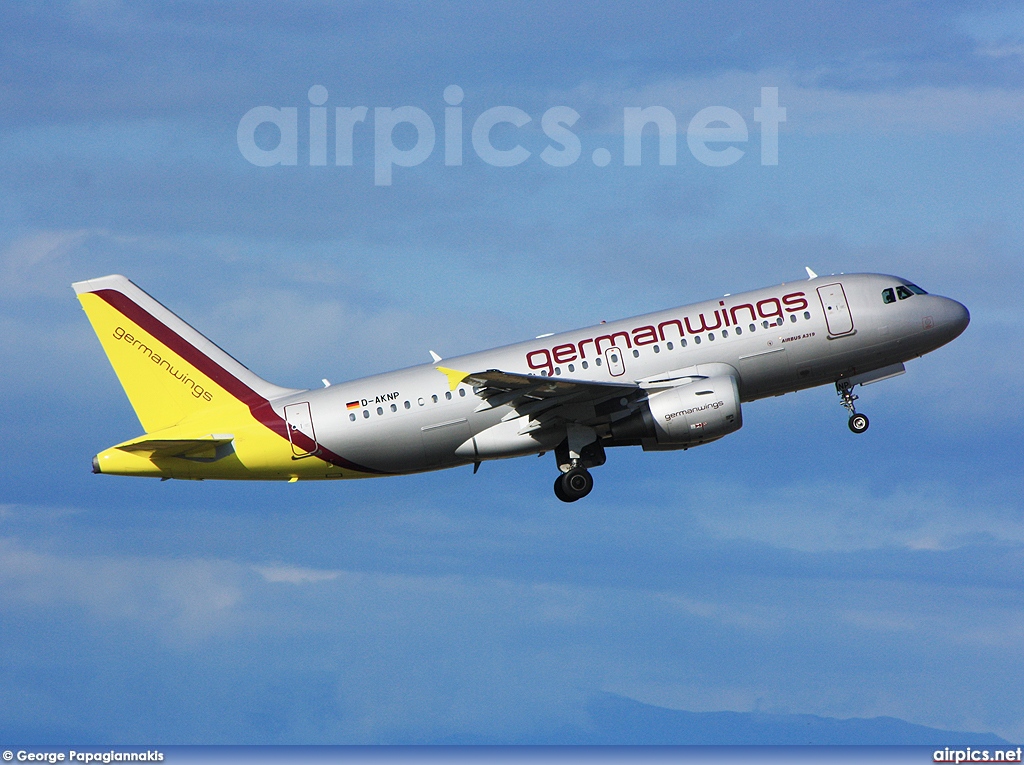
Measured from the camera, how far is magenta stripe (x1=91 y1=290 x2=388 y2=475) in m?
42.8

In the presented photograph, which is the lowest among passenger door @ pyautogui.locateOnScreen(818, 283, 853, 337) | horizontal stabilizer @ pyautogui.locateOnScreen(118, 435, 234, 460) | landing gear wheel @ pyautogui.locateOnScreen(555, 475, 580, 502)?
landing gear wheel @ pyautogui.locateOnScreen(555, 475, 580, 502)

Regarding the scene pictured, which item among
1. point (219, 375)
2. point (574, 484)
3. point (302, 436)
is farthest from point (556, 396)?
point (219, 375)

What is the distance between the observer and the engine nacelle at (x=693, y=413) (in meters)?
40.9

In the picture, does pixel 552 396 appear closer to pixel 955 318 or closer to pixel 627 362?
pixel 627 362

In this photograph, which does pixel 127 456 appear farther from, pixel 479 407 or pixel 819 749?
pixel 819 749

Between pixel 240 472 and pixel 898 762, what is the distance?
87.0 feet

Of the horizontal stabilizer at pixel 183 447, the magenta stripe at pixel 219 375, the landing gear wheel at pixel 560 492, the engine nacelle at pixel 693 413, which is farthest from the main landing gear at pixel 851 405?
the horizontal stabilizer at pixel 183 447

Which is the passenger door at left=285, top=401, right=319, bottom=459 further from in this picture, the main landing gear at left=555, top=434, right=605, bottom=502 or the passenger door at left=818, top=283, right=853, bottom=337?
the passenger door at left=818, top=283, right=853, bottom=337

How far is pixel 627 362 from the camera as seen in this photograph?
42.6m

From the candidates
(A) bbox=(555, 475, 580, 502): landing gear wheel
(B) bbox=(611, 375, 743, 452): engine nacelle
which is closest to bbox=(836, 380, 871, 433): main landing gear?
(B) bbox=(611, 375, 743, 452): engine nacelle

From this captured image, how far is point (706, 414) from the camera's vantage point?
40875mm

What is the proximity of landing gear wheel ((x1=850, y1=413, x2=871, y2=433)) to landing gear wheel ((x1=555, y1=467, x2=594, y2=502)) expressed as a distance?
1013 cm

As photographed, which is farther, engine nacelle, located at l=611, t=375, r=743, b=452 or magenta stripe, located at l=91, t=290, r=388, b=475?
magenta stripe, located at l=91, t=290, r=388, b=475

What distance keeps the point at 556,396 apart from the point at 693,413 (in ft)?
15.4
